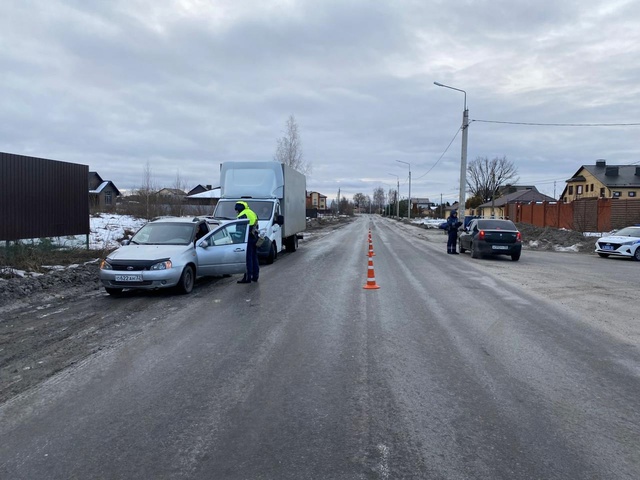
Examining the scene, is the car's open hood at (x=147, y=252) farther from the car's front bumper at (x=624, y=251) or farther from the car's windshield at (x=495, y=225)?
the car's front bumper at (x=624, y=251)

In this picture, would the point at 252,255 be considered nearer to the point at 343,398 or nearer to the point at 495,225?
the point at 343,398

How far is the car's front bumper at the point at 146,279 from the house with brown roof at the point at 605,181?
197 feet

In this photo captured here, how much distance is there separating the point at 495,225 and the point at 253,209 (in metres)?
9.20

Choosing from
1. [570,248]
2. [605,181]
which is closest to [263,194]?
[570,248]

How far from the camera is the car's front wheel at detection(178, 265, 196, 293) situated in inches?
372

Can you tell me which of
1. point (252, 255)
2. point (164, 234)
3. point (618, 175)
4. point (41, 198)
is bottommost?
point (252, 255)

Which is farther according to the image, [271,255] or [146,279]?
[271,255]

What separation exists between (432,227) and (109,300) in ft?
170

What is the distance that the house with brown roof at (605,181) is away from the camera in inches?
2325

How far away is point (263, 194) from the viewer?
54.2ft

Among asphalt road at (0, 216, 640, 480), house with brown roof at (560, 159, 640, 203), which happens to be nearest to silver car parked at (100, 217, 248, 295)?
asphalt road at (0, 216, 640, 480)

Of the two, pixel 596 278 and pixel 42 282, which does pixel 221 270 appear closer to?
pixel 42 282

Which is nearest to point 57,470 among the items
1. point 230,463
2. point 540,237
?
point 230,463

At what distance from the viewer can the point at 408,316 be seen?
758 centimetres
